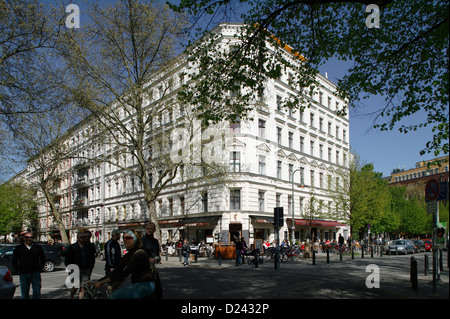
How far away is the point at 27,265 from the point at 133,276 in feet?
14.9

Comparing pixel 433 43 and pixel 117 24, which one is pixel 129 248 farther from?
pixel 117 24

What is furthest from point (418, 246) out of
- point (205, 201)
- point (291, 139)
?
point (205, 201)

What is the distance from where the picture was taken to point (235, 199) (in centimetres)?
3378

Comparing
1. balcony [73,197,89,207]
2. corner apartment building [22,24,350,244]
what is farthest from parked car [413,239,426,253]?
balcony [73,197,89,207]

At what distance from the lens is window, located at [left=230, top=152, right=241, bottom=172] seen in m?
33.9

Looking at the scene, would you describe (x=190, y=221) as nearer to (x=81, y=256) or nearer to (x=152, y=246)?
(x=81, y=256)

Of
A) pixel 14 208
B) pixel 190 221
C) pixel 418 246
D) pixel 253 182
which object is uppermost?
pixel 253 182

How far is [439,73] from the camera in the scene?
11977 millimetres

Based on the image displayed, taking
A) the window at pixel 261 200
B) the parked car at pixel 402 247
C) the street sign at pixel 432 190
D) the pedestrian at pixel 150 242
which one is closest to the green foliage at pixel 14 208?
the window at pixel 261 200

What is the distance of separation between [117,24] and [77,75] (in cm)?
434

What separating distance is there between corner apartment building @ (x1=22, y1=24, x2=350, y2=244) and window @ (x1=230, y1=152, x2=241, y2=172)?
9 centimetres

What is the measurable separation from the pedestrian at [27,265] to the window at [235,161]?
1011 inches

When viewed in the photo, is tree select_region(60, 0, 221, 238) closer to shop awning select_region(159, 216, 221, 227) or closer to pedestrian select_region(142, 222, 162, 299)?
shop awning select_region(159, 216, 221, 227)
